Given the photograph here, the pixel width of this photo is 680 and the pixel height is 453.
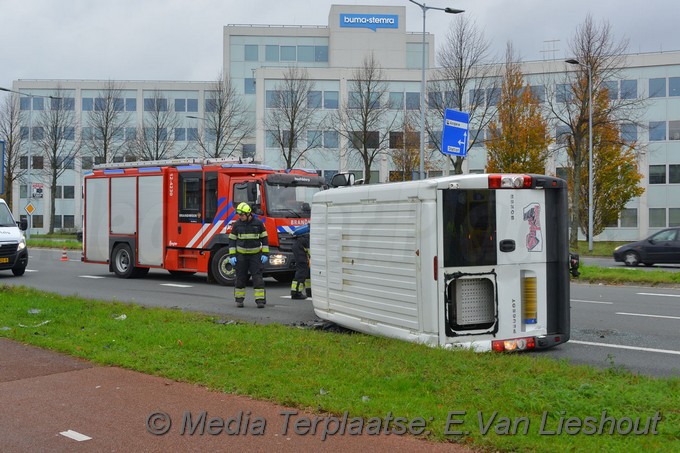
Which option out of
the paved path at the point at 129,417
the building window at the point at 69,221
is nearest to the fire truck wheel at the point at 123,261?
the paved path at the point at 129,417

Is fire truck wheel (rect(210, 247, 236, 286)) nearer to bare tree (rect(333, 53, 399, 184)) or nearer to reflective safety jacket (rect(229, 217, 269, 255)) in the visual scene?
reflective safety jacket (rect(229, 217, 269, 255))

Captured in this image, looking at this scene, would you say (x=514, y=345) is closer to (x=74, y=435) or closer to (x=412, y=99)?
(x=74, y=435)

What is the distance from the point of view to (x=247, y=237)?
12.7 meters

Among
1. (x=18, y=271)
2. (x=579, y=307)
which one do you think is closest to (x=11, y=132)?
(x=18, y=271)

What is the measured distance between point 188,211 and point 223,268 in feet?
5.67

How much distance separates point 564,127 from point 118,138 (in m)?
32.6

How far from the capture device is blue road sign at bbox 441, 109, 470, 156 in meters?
14.4

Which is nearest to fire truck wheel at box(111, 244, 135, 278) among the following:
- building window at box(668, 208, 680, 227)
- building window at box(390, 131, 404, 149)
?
building window at box(390, 131, 404, 149)

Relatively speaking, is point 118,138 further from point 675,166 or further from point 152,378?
point 152,378

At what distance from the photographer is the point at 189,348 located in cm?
817

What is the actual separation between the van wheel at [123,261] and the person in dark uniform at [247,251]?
22.8ft

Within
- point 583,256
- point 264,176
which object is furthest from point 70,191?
point 264,176

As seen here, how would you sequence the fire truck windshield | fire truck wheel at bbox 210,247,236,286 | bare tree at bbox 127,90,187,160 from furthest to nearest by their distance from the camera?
bare tree at bbox 127,90,187,160
fire truck wheel at bbox 210,247,236,286
the fire truck windshield

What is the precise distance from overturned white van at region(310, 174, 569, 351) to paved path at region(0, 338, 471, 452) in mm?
2587
